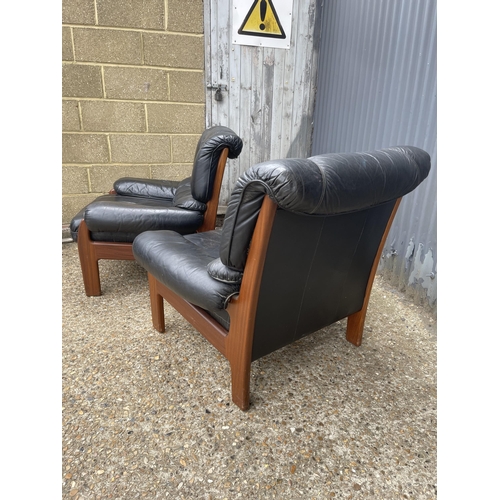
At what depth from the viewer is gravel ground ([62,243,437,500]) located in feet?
3.82

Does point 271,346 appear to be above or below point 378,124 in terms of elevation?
below

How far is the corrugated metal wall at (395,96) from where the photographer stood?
6.79 feet

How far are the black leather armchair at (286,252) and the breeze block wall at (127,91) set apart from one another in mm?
1818

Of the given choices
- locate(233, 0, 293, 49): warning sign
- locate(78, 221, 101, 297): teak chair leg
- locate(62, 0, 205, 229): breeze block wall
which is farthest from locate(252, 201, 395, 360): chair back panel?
locate(233, 0, 293, 49): warning sign

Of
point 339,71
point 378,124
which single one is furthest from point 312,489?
point 339,71

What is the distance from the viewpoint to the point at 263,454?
1259 mm

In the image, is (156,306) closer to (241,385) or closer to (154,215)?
(154,215)

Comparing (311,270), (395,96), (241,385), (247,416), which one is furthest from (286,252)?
(395,96)

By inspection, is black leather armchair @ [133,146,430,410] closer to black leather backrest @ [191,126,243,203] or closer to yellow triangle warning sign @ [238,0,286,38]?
black leather backrest @ [191,126,243,203]

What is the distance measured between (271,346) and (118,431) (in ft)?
2.11

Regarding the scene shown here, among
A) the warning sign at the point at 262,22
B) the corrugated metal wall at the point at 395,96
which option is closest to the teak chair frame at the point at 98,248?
the corrugated metal wall at the point at 395,96

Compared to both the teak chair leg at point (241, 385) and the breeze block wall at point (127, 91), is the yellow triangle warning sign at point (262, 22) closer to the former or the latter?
the breeze block wall at point (127, 91)

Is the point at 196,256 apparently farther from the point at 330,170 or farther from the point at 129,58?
the point at 129,58

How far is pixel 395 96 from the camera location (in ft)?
7.61
